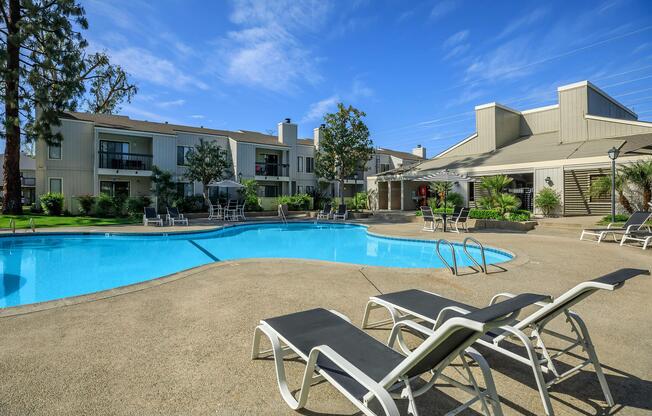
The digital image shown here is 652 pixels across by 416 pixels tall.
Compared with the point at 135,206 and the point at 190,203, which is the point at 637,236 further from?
the point at 135,206

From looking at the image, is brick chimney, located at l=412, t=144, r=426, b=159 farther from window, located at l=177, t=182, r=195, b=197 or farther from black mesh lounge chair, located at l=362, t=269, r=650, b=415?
black mesh lounge chair, located at l=362, t=269, r=650, b=415

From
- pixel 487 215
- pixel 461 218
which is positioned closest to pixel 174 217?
pixel 461 218

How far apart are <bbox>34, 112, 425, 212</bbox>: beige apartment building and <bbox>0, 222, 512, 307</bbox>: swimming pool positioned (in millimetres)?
10278

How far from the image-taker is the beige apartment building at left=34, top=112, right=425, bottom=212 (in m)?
22.7

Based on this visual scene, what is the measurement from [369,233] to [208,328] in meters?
12.0

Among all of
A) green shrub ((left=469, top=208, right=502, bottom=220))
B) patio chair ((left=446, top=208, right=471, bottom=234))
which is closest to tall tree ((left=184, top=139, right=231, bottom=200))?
patio chair ((left=446, top=208, right=471, bottom=234))

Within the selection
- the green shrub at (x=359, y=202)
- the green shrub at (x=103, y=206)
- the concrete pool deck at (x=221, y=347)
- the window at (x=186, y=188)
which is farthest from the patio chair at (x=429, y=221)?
the green shrub at (x=103, y=206)

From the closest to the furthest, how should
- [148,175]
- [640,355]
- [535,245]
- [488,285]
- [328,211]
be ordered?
[640,355] → [488,285] → [535,245] → [328,211] → [148,175]

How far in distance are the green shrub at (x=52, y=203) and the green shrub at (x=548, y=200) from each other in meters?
28.2

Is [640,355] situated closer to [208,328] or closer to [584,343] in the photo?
[584,343]

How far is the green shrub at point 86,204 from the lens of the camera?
20.9m

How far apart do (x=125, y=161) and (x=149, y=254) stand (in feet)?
50.4

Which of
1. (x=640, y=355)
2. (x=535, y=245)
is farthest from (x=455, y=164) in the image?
(x=640, y=355)

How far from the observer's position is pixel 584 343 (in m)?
2.81
